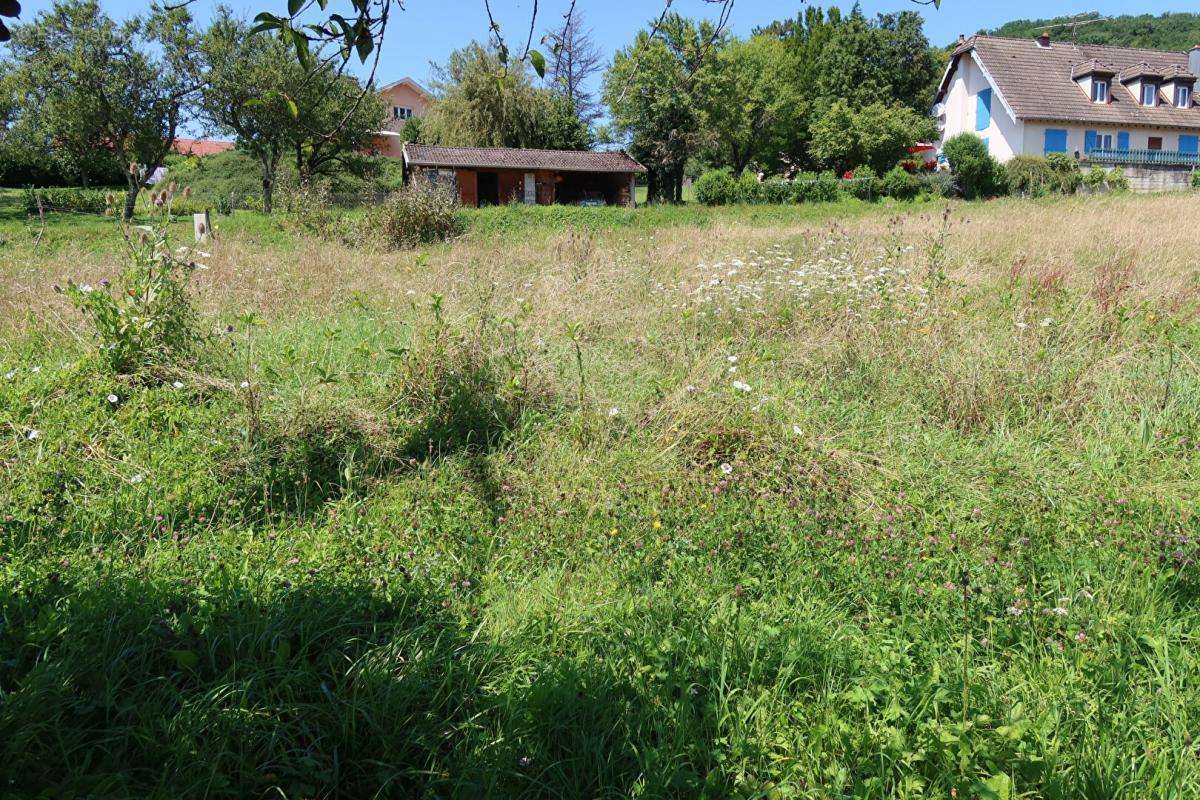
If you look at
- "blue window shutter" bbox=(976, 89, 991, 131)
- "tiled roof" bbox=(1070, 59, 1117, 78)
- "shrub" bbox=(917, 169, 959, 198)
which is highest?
"tiled roof" bbox=(1070, 59, 1117, 78)

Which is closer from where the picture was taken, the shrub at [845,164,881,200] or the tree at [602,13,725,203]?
the shrub at [845,164,881,200]

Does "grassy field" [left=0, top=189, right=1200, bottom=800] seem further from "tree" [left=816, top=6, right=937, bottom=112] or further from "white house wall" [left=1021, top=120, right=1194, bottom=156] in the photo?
"tree" [left=816, top=6, right=937, bottom=112]

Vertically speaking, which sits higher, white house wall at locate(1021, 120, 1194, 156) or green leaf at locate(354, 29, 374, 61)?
white house wall at locate(1021, 120, 1194, 156)

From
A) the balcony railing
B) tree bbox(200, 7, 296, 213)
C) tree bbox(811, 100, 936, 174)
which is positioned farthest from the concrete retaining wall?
tree bbox(200, 7, 296, 213)

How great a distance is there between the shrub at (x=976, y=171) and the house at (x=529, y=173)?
13.5 metres

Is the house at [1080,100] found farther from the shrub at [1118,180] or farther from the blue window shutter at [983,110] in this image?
the shrub at [1118,180]

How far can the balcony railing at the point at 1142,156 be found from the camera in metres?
34.7

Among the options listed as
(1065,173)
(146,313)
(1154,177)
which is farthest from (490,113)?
(146,313)

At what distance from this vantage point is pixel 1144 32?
6234cm

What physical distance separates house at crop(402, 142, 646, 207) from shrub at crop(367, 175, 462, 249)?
16456 millimetres

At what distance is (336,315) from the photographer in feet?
23.8

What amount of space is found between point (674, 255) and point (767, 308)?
10.5 feet

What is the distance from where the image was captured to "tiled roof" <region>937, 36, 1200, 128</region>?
34966 mm

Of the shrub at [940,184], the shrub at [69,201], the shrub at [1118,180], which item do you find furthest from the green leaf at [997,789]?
the shrub at [1118,180]
